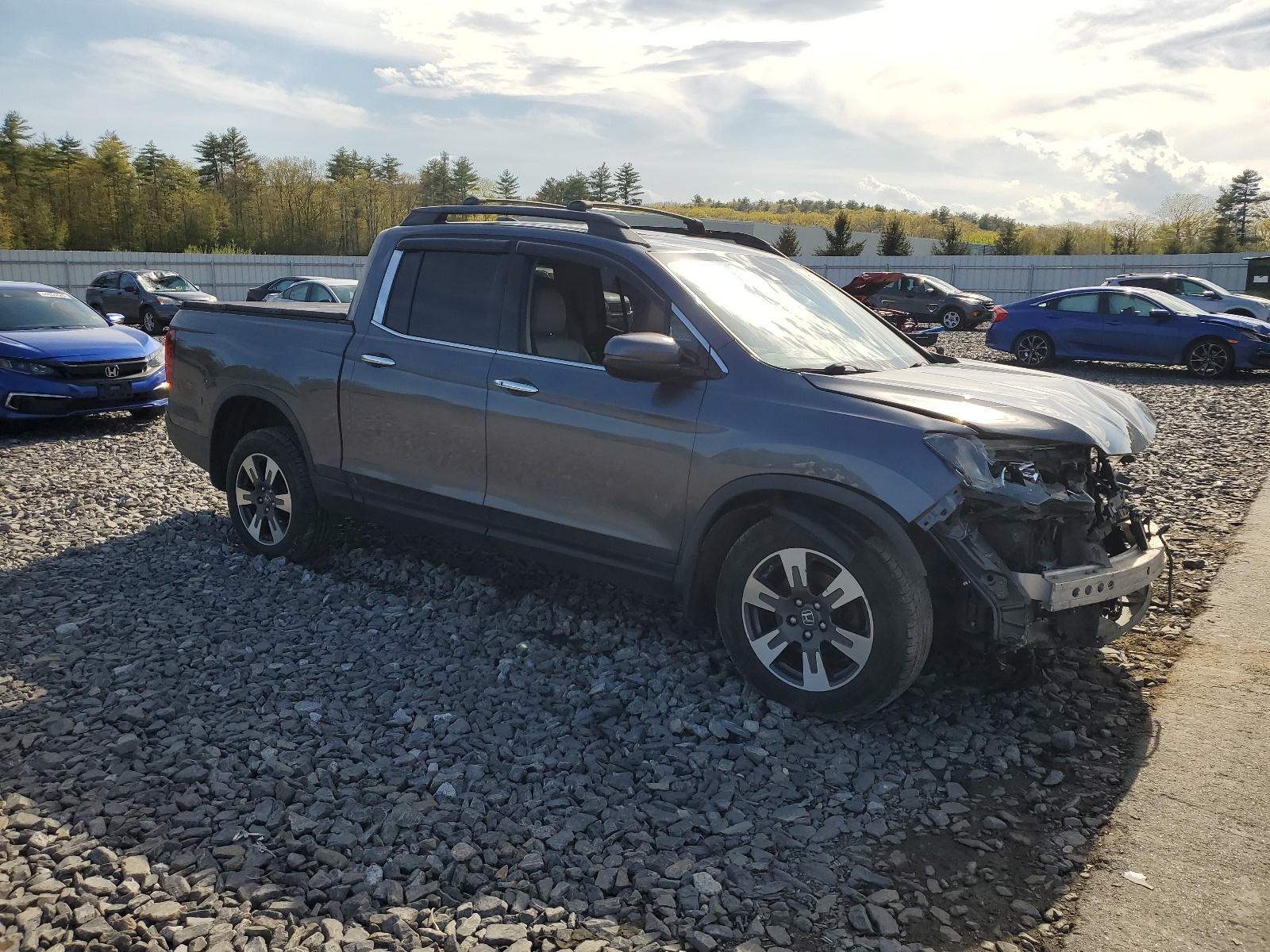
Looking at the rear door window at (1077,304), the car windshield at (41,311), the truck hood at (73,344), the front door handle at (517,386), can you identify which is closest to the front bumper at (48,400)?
the truck hood at (73,344)

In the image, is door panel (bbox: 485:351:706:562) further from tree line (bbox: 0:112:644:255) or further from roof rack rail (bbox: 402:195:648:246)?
tree line (bbox: 0:112:644:255)

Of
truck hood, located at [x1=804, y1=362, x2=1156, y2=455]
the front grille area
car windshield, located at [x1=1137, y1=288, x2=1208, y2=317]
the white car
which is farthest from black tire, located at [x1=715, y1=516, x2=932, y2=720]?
the white car

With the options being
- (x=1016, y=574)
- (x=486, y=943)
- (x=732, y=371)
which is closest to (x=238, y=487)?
(x=732, y=371)

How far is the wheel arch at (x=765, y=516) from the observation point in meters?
3.68

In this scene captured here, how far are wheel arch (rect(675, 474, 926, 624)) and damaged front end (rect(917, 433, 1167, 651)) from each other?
0.16 m

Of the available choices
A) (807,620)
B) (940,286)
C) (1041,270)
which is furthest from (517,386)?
(1041,270)

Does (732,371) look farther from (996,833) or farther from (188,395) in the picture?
(188,395)

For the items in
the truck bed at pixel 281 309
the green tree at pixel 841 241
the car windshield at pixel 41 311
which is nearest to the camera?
the truck bed at pixel 281 309

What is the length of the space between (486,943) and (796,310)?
3140 millimetres

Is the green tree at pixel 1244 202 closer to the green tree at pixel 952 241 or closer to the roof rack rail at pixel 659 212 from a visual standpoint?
the green tree at pixel 952 241

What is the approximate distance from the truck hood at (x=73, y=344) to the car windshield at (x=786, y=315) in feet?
27.3

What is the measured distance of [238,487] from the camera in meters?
6.07

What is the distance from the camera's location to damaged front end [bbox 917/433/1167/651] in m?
→ 3.57

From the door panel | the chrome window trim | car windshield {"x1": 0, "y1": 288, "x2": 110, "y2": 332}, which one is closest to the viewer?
the door panel
